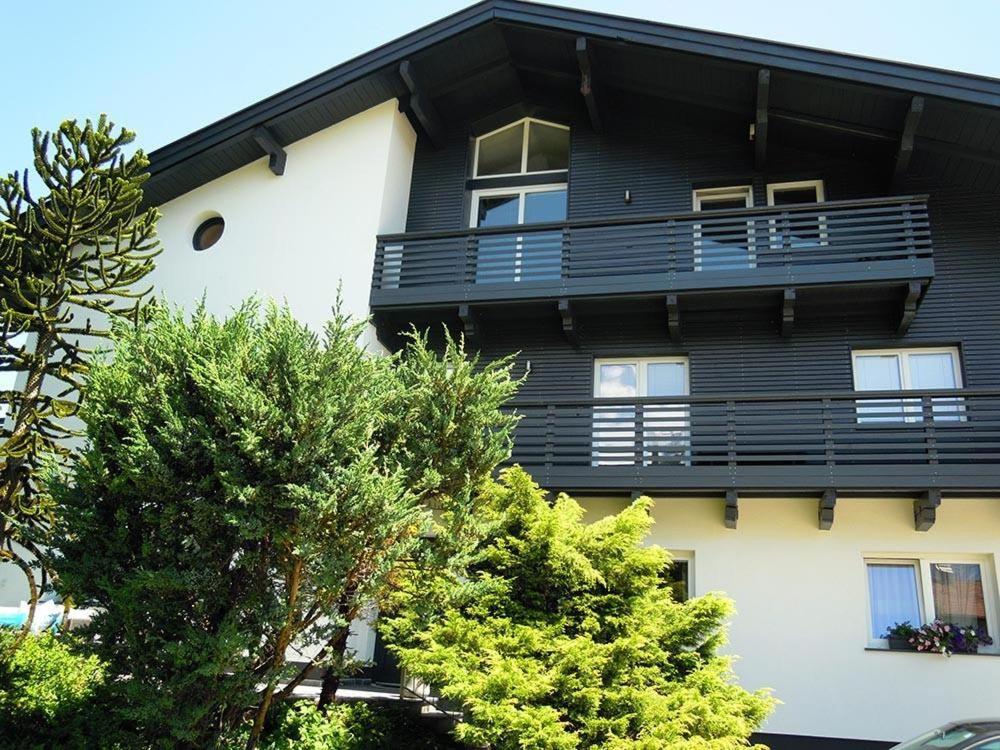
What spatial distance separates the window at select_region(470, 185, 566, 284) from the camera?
13.9 m

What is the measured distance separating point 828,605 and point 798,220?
22.2ft

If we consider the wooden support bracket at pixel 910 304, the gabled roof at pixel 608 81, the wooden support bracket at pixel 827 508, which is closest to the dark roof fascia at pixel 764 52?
the gabled roof at pixel 608 81

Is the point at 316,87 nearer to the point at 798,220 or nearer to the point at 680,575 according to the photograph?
the point at 798,220

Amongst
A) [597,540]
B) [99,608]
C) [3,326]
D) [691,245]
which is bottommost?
[99,608]

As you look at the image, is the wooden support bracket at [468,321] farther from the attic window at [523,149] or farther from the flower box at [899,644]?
the flower box at [899,644]

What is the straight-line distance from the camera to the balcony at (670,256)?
40.6 feet

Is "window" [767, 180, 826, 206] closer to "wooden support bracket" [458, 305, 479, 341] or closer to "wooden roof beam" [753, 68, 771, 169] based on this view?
"wooden roof beam" [753, 68, 771, 169]

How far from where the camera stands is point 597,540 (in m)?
9.21

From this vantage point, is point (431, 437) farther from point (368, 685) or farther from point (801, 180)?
point (801, 180)

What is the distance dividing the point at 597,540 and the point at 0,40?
1190 cm

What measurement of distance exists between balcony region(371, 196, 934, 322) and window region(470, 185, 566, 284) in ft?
0.09

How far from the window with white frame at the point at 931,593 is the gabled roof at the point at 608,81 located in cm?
647

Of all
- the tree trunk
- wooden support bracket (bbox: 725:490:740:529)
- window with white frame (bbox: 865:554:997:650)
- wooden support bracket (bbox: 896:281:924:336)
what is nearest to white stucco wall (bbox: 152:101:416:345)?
the tree trunk

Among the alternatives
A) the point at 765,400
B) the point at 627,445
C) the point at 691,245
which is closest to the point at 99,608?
the point at 627,445
